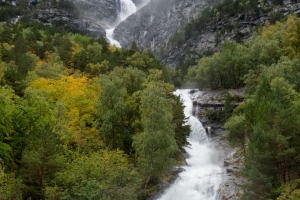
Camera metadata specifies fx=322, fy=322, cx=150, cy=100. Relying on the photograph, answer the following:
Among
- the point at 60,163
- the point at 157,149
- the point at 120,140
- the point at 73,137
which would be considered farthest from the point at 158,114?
the point at 60,163

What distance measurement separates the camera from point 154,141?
3769 centimetres

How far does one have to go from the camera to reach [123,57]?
248 ft

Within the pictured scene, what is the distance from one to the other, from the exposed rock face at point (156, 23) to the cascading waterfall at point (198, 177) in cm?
10441

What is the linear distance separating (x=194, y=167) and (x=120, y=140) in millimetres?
13181

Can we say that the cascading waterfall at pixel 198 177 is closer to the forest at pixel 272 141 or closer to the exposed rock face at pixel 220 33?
the forest at pixel 272 141

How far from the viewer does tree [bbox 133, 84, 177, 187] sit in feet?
123

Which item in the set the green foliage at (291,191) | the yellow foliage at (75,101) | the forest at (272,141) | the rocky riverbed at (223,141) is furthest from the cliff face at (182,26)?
the green foliage at (291,191)

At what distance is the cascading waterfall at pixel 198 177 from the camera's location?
39312mm

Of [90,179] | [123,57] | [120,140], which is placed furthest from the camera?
[123,57]

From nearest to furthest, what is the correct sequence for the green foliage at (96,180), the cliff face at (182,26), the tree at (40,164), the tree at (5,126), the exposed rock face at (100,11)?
the green foliage at (96,180)
the tree at (5,126)
the tree at (40,164)
the cliff face at (182,26)
the exposed rock face at (100,11)

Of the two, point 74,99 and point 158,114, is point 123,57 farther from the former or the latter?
point 158,114

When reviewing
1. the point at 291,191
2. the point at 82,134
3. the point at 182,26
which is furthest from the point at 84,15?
the point at 291,191

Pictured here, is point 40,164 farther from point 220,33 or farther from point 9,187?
point 220,33

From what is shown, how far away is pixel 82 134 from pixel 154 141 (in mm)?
9433
